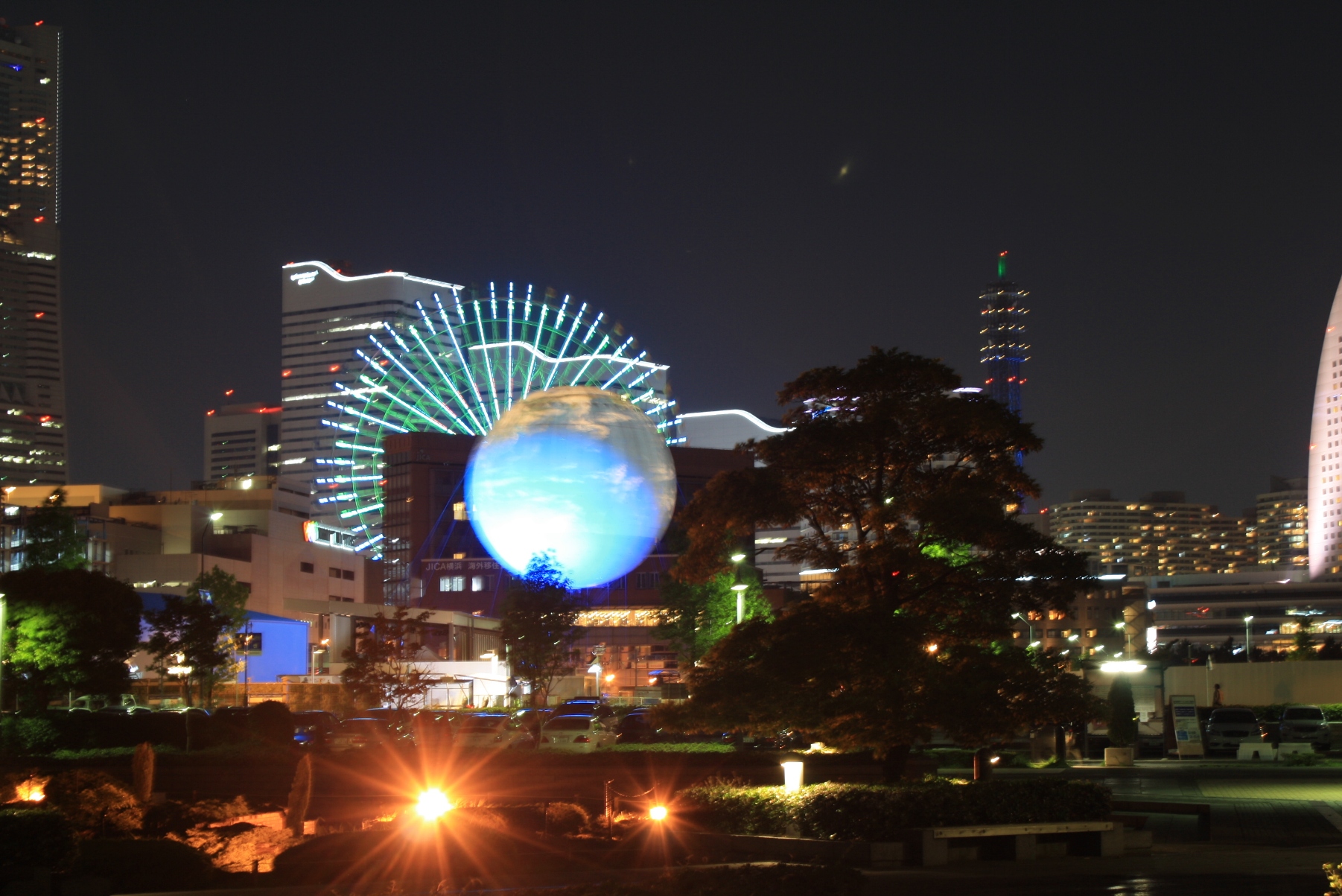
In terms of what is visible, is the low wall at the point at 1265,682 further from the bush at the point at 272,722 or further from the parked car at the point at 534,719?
the bush at the point at 272,722

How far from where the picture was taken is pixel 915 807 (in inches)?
612

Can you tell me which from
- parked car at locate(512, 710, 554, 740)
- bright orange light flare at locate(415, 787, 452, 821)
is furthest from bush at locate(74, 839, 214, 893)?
parked car at locate(512, 710, 554, 740)

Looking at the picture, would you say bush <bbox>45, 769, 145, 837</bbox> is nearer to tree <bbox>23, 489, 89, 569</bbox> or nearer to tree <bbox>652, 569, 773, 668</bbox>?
tree <bbox>652, 569, 773, 668</bbox>

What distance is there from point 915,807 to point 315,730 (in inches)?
924

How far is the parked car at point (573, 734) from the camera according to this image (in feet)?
114

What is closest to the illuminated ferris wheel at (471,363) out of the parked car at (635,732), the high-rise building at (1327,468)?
the parked car at (635,732)

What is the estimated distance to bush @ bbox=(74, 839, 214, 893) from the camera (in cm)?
1525

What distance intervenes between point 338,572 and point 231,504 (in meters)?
9.32

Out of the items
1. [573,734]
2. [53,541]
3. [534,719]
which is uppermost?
[53,541]

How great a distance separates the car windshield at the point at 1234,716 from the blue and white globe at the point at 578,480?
51240 millimetres

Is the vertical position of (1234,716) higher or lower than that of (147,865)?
lower

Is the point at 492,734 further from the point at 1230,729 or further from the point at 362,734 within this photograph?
the point at 1230,729

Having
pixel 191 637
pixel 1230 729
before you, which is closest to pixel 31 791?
pixel 191 637

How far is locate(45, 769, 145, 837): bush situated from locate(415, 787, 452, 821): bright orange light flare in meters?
4.95
